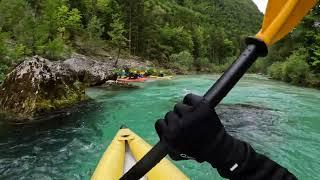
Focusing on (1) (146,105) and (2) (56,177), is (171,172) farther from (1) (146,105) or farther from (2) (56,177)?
(1) (146,105)

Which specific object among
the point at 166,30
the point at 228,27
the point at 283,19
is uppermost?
the point at 283,19

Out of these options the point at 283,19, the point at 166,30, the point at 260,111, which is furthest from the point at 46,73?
the point at 166,30

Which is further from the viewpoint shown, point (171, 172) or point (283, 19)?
point (171, 172)

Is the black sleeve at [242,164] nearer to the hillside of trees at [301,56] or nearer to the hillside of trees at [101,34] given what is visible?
the hillside of trees at [101,34]

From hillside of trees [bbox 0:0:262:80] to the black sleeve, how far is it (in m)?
5.24

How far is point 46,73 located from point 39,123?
214 cm

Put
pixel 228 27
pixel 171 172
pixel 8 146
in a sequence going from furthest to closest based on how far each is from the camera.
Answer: pixel 228 27, pixel 8 146, pixel 171 172

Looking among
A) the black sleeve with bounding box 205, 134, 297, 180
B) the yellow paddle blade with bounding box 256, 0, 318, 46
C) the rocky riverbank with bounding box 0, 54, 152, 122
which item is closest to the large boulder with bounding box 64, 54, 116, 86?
the rocky riverbank with bounding box 0, 54, 152, 122

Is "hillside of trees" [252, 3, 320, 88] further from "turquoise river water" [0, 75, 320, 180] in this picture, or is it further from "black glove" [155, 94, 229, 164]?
"black glove" [155, 94, 229, 164]

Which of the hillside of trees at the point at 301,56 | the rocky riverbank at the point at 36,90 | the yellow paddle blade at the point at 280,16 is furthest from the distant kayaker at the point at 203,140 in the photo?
the hillside of trees at the point at 301,56

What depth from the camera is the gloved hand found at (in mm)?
1193

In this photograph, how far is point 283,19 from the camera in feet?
4.66

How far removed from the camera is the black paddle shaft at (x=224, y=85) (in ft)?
3.96

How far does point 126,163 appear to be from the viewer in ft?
15.1
